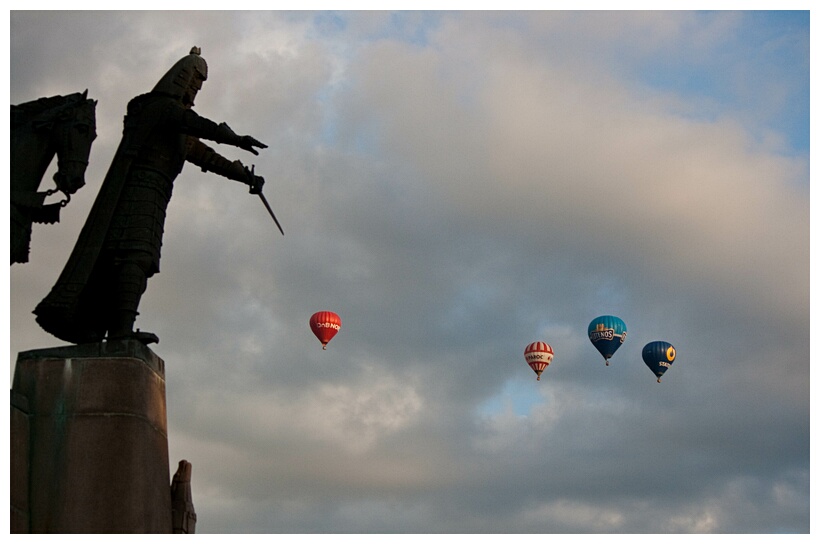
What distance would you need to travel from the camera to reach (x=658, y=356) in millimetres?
68000

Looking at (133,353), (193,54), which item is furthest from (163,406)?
(193,54)

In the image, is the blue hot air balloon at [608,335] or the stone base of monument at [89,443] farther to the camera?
the blue hot air balloon at [608,335]

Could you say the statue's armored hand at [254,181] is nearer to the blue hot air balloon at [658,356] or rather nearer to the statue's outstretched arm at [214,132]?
the statue's outstretched arm at [214,132]

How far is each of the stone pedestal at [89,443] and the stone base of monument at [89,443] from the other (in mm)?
12

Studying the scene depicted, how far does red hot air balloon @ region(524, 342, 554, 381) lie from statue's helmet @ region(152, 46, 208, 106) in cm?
4893

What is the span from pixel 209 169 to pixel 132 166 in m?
1.38

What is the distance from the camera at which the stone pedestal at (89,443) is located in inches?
618

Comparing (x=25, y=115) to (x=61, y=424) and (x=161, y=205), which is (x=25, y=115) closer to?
(x=161, y=205)

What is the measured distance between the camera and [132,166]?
17984 millimetres

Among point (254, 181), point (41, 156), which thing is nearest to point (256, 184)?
point (254, 181)

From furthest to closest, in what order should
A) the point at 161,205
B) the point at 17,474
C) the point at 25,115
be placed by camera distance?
the point at 161,205 < the point at 25,115 < the point at 17,474

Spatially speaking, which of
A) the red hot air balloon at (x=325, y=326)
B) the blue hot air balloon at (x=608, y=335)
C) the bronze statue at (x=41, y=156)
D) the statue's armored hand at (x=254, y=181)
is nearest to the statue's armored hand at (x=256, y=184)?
the statue's armored hand at (x=254, y=181)

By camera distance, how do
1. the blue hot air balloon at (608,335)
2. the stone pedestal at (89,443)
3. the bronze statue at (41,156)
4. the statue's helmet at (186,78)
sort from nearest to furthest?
the stone pedestal at (89,443) → the bronze statue at (41,156) → the statue's helmet at (186,78) → the blue hot air balloon at (608,335)

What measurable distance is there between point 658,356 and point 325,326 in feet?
61.2
